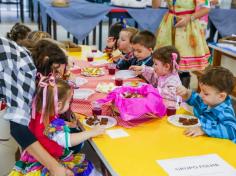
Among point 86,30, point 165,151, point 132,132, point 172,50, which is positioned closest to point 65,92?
point 132,132

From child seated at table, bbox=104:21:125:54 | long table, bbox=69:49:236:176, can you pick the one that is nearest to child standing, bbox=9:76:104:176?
long table, bbox=69:49:236:176

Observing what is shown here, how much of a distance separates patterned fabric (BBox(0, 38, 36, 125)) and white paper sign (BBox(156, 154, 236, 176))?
615mm

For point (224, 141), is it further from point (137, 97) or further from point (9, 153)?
point (9, 153)

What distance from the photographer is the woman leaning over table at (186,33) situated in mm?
3590

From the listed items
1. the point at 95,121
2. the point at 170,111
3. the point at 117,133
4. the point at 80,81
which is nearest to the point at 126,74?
the point at 80,81

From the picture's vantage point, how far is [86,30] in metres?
4.39

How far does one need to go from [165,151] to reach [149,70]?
1.24m

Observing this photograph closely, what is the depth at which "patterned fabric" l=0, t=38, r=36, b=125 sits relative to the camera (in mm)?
1478

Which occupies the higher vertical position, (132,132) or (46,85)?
(46,85)

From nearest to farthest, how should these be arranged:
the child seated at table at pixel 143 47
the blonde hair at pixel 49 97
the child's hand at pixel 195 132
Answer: the blonde hair at pixel 49 97 → the child's hand at pixel 195 132 → the child seated at table at pixel 143 47

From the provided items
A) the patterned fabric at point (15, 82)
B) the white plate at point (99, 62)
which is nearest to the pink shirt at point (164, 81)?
the white plate at point (99, 62)

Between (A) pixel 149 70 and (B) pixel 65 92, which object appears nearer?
(B) pixel 65 92

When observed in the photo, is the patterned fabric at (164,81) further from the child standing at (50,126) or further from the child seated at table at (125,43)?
the child standing at (50,126)

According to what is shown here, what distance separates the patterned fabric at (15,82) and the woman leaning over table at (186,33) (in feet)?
7.77
